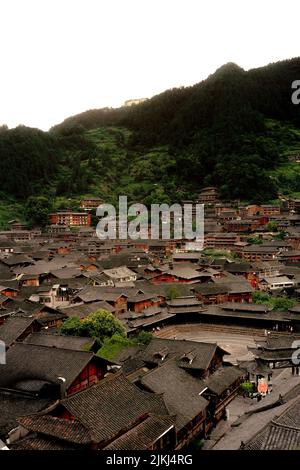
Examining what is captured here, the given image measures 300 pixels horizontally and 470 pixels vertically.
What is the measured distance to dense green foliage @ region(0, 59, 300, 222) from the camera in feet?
373

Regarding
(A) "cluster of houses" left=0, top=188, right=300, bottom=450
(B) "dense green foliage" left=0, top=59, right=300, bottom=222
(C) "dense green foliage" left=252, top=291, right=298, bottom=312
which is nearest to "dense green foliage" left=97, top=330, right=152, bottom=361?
(A) "cluster of houses" left=0, top=188, right=300, bottom=450

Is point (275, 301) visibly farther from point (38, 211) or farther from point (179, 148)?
point (179, 148)

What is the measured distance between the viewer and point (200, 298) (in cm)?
4912

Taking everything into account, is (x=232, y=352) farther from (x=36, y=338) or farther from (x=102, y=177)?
(x=102, y=177)

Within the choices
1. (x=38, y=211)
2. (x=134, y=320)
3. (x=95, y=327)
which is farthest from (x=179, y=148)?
(x=95, y=327)

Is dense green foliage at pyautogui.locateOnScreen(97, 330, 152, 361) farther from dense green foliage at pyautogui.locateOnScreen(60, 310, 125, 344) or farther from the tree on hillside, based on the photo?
the tree on hillside

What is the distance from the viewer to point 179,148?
14600 cm

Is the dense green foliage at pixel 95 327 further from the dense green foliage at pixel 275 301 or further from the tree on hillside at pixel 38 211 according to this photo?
the tree on hillside at pixel 38 211

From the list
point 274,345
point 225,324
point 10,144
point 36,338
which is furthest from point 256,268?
point 10,144

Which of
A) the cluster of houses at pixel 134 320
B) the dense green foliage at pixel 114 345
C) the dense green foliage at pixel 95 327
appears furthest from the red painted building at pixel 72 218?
the dense green foliage at pixel 114 345

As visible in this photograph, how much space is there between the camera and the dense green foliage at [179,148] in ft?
373

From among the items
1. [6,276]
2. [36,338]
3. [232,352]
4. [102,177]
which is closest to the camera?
[36,338]

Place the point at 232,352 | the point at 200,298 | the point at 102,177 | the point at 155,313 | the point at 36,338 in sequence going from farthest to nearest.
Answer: the point at 102,177 → the point at 200,298 → the point at 155,313 → the point at 232,352 → the point at 36,338

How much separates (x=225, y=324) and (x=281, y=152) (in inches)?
3824
